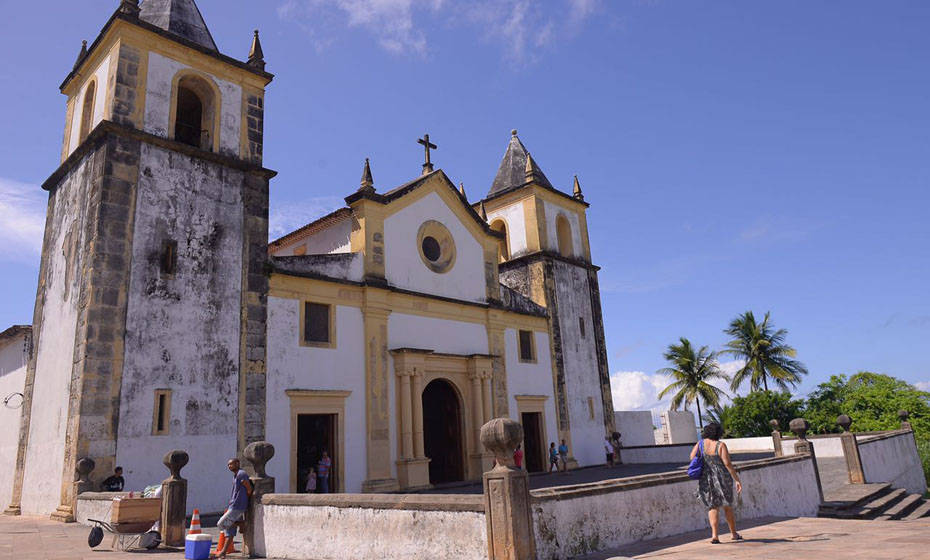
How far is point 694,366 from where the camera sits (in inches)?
1551

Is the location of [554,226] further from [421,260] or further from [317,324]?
[317,324]

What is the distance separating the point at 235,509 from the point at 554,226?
18882 millimetres

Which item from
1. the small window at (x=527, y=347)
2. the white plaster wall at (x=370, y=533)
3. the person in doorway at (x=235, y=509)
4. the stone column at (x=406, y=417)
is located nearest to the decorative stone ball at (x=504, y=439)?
the white plaster wall at (x=370, y=533)

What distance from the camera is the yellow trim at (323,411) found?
15461mm

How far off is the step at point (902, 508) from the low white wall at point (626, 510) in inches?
174

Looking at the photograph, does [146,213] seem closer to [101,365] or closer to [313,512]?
[101,365]

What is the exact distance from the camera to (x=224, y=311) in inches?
576

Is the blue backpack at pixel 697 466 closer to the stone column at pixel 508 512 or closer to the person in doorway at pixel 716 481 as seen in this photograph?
the person in doorway at pixel 716 481

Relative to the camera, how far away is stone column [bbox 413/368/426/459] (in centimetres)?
1770

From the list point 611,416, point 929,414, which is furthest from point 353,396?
point 929,414

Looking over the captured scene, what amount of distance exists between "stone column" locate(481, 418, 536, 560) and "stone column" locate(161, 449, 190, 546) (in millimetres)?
5634

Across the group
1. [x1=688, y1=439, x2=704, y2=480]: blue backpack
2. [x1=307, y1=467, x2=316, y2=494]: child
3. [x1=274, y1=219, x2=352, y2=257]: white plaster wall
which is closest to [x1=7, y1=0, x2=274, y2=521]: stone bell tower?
[x1=307, y1=467, x2=316, y2=494]: child

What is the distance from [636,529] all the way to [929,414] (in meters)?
29.9

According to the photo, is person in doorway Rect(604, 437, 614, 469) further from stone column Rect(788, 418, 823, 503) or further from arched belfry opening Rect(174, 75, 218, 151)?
arched belfry opening Rect(174, 75, 218, 151)
